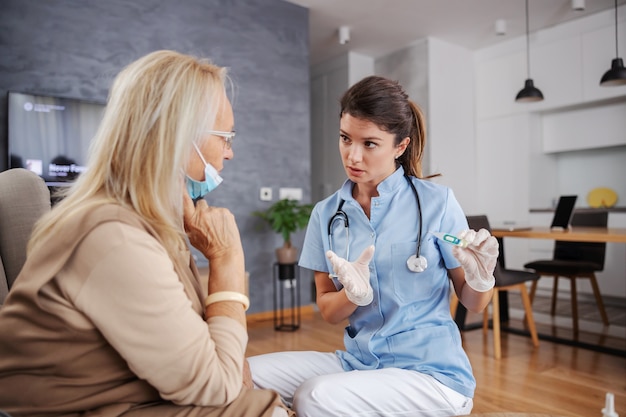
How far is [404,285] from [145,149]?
28.5 inches

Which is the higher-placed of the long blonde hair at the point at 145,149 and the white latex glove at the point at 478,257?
the long blonde hair at the point at 145,149

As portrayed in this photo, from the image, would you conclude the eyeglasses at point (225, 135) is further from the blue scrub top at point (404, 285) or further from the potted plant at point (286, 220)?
the potted plant at point (286, 220)

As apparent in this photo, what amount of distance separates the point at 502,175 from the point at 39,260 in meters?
5.46

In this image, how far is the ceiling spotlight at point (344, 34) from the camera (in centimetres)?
488

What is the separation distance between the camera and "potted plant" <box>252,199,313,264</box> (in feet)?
12.1

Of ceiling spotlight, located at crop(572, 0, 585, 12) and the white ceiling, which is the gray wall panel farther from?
ceiling spotlight, located at crop(572, 0, 585, 12)

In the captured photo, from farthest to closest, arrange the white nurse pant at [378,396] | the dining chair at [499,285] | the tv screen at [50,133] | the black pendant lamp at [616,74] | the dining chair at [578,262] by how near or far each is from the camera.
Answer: the black pendant lamp at [616,74]
the dining chair at [578,262]
the tv screen at [50,133]
the dining chair at [499,285]
the white nurse pant at [378,396]

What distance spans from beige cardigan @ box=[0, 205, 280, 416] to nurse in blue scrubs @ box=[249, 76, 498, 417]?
15.9 inches

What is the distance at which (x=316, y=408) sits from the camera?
1004mm

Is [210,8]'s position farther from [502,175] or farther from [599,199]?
[599,199]

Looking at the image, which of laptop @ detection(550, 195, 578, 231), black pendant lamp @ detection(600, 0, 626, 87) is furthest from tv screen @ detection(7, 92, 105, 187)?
black pendant lamp @ detection(600, 0, 626, 87)

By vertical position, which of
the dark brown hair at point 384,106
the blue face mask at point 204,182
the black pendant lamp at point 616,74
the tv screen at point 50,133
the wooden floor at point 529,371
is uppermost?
the black pendant lamp at point 616,74

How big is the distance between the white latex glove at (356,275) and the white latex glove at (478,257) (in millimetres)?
203

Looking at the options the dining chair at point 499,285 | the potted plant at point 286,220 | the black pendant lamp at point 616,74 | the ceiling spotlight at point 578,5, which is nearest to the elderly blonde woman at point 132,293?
the dining chair at point 499,285
